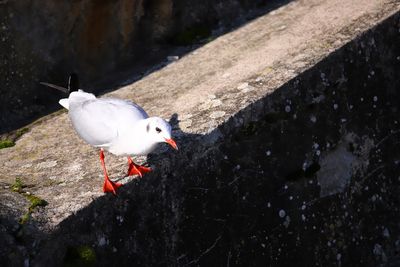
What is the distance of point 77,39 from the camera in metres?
6.89

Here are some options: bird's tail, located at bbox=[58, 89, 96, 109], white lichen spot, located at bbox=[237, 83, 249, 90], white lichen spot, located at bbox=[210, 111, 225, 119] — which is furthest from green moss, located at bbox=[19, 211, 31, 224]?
white lichen spot, located at bbox=[237, 83, 249, 90]

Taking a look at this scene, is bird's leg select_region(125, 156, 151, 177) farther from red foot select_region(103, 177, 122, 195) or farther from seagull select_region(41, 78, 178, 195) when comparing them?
red foot select_region(103, 177, 122, 195)

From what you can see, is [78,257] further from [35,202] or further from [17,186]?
[17,186]

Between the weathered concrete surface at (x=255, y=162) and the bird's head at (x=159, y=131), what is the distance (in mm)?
437

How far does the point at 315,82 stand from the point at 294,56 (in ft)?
1.24

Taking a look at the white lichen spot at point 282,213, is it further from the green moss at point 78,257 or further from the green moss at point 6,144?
the green moss at point 6,144

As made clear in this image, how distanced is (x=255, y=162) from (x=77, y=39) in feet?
6.92

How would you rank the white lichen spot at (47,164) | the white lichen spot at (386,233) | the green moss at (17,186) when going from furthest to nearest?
the white lichen spot at (386,233)
the white lichen spot at (47,164)
the green moss at (17,186)

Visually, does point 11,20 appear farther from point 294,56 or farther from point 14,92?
point 294,56

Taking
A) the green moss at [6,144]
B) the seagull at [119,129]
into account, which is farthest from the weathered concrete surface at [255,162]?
the seagull at [119,129]

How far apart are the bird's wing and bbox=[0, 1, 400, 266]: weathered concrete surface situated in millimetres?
309

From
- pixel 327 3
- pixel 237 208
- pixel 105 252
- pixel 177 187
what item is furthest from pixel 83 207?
pixel 327 3

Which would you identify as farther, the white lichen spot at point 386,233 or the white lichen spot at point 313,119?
the white lichen spot at point 386,233

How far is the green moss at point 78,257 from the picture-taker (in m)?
4.62
